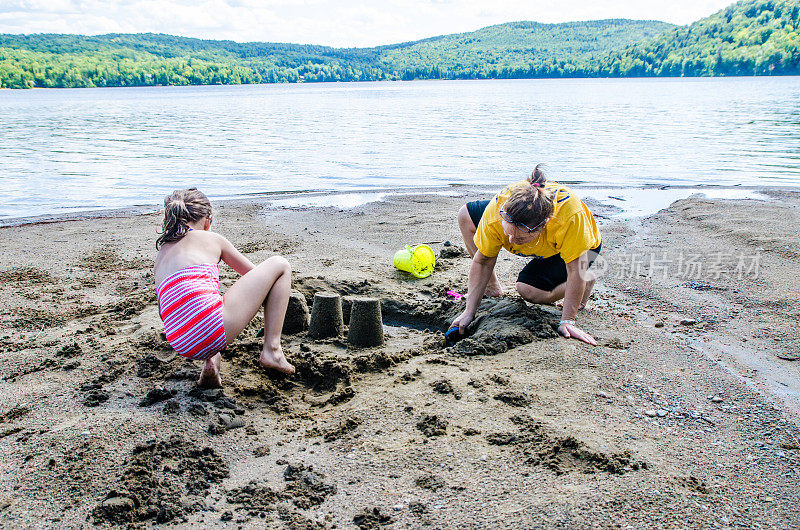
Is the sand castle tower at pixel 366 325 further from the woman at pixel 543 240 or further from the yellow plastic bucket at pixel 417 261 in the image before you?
the yellow plastic bucket at pixel 417 261

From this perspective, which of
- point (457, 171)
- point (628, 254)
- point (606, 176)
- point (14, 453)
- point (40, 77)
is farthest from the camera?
point (40, 77)

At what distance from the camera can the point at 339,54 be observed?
15388 cm

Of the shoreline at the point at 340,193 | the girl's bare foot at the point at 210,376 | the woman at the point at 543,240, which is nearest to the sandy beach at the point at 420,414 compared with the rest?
the girl's bare foot at the point at 210,376

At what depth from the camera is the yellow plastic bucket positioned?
579 centimetres

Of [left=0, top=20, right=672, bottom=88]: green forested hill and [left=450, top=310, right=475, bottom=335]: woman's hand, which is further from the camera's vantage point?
[left=0, top=20, right=672, bottom=88]: green forested hill

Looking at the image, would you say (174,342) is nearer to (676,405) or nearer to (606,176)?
Result: (676,405)

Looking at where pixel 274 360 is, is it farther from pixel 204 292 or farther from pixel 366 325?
pixel 366 325

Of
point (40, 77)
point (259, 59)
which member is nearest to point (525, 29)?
point (259, 59)

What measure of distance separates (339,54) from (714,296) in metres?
159

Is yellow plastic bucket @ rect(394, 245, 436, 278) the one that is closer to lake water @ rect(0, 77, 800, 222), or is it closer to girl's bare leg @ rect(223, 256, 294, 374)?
girl's bare leg @ rect(223, 256, 294, 374)

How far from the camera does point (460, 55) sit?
151 m

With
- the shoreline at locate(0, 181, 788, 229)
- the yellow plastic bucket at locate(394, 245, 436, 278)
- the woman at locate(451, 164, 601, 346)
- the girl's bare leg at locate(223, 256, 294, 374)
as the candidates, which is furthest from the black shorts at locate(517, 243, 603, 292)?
the shoreline at locate(0, 181, 788, 229)

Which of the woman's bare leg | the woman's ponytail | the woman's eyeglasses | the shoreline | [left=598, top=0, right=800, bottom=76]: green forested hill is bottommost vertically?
the shoreline

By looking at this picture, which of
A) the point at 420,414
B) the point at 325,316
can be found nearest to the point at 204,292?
the point at 325,316
